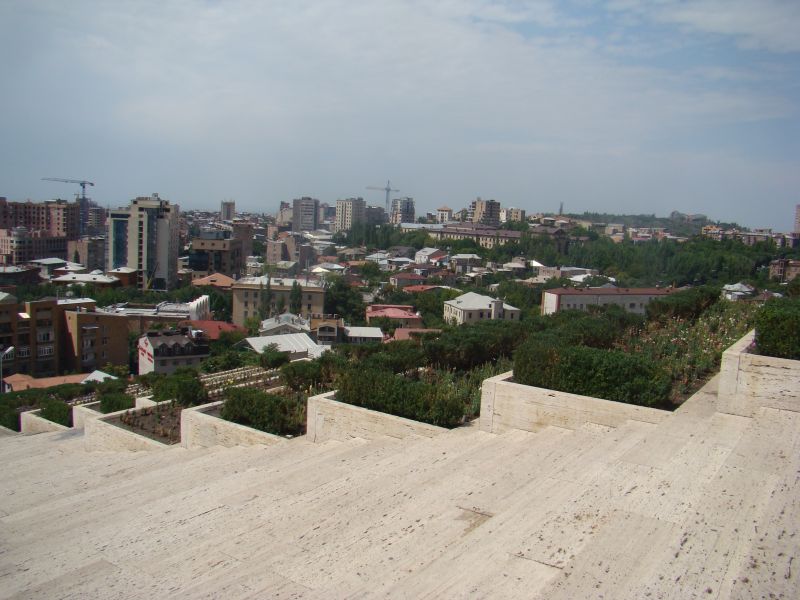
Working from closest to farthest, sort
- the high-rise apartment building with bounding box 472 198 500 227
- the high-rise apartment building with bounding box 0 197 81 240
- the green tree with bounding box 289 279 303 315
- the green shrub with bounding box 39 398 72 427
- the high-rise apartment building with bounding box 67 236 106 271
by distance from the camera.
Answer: the green shrub with bounding box 39 398 72 427, the green tree with bounding box 289 279 303 315, the high-rise apartment building with bounding box 67 236 106 271, the high-rise apartment building with bounding box 0 197 81 240, the high-rise apartment building with bounding box 472 198 500 227

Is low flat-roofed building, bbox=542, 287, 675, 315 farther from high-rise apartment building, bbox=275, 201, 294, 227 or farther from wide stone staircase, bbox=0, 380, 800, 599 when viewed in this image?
high-rise apartment building, bbox=275, 201, 294, 227

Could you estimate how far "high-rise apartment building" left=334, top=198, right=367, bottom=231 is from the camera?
102 m

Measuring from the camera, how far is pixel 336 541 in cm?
323

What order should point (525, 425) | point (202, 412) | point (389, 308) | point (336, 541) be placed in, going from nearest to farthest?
point (336, 541) < point (525, 425) < point (202, 412) < point (389, 308)

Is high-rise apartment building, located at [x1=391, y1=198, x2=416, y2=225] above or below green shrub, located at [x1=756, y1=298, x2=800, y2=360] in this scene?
above

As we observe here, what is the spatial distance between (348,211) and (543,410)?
329ft

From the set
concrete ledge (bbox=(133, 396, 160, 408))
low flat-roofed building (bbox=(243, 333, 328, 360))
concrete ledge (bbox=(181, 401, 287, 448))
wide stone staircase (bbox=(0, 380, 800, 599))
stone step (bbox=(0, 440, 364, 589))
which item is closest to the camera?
wide stone staircase (bbox=(0, 380, 800, 599))

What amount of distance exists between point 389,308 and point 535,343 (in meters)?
30.3

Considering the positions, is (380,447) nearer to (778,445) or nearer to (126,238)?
(778,445)

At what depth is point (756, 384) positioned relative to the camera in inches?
182

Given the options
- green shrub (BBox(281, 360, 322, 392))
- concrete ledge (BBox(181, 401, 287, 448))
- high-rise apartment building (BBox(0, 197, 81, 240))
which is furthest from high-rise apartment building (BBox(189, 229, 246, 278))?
concrete ledge (BBox(181, 401, 287, 448))

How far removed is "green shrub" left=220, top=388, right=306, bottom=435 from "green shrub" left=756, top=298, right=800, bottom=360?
3.98m

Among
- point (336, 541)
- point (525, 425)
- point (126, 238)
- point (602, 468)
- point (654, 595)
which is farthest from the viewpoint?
point (126, 238)

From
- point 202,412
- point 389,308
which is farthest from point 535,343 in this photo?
point 389,308
